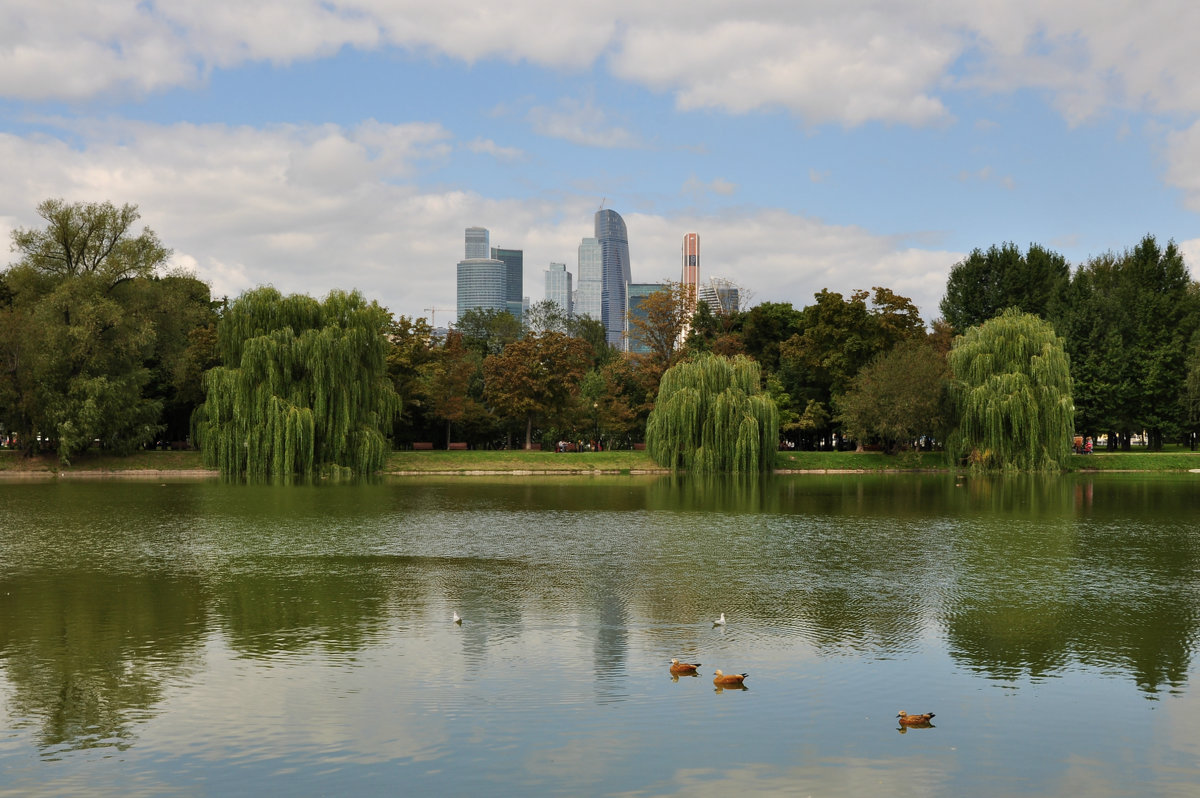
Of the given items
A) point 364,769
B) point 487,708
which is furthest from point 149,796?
point 487,708

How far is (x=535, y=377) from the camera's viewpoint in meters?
76.4

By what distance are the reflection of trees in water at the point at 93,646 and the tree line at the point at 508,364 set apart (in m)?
37.0

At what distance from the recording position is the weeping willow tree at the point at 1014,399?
197ft

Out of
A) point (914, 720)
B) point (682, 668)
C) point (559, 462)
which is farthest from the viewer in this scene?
point (559, 462)

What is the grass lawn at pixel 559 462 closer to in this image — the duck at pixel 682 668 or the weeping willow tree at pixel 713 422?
the weeping willow tree at pixel 713 422

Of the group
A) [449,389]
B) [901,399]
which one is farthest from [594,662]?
[449,389]

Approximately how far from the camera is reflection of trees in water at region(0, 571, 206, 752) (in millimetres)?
10727

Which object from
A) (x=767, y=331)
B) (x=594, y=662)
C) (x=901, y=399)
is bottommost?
(x=594, y=662)

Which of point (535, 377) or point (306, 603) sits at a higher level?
point (535, 377)

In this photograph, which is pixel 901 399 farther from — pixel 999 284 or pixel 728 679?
pixel 728 679

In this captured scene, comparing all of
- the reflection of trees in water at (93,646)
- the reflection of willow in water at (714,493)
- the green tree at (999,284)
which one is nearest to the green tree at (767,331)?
the green tree at (999,284)

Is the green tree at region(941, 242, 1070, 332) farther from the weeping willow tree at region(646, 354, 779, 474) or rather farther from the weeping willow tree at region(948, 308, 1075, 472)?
the weeping willow tree at region(646, 354, 779, 474)

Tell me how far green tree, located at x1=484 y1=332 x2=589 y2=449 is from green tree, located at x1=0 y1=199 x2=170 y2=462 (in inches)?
929

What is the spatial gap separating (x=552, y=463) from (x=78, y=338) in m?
29.4
